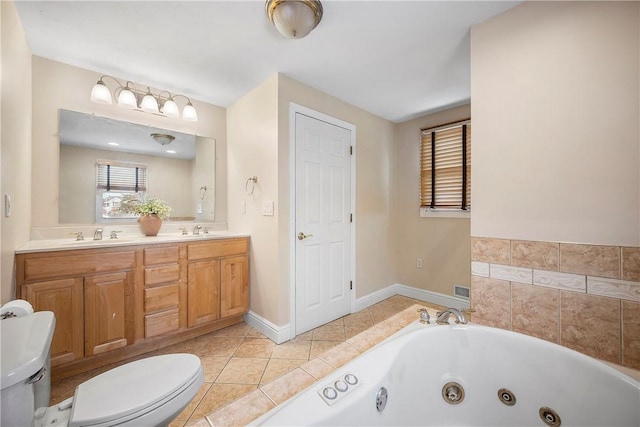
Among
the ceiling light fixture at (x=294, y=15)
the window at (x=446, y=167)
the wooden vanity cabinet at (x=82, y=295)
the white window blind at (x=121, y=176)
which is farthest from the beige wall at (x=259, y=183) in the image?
the window at (x=446, y=167)

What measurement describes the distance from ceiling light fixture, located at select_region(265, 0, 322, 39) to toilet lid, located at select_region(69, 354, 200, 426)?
5.79ft

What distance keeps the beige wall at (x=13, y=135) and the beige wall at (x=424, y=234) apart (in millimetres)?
3325

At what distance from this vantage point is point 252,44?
1.74 metres

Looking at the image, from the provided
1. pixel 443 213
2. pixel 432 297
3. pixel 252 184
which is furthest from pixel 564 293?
pixel 252 184

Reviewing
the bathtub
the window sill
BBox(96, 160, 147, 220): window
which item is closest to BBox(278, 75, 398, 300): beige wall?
the window sill

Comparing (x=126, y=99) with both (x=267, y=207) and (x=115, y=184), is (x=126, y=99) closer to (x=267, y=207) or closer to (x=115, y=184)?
(x=115, y=184)

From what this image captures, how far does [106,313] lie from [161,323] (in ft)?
1.18

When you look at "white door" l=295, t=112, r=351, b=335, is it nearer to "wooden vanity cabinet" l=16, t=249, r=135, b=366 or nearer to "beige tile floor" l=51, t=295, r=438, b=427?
"beige tile floor" l=51, t=295, r=438, b=427

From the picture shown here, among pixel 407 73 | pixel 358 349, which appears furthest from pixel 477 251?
pixel 407 73

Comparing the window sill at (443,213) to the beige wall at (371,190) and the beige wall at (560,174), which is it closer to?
the beige wall at (371,190)

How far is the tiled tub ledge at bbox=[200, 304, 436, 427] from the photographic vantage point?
86 cm

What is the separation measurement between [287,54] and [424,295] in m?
2.89

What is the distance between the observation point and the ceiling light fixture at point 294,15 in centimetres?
134

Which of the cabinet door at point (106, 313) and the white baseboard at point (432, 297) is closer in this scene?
the cabinet door at point (106, 313)
